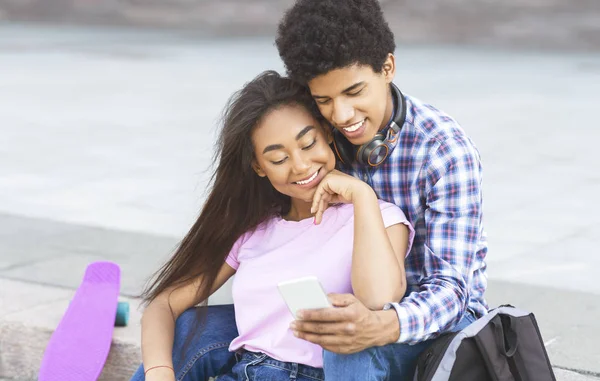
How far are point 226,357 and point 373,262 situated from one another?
2.15ft

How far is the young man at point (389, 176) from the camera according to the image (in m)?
2.53

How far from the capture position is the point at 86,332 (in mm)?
3764

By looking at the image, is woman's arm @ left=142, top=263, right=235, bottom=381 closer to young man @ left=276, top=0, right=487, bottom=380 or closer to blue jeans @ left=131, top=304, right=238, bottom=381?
blue jeans @ left=131, top=304, right=238, bottom=381

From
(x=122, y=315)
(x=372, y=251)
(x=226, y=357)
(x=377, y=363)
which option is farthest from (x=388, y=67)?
(x=122, y=315)

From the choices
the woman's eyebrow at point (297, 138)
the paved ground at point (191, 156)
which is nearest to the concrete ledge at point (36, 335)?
the paved ground at point (191, 156)

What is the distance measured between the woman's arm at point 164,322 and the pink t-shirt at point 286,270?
154mm

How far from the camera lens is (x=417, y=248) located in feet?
9.39

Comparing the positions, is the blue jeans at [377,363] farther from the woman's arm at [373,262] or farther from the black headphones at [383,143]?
the black headphones at [383,143]

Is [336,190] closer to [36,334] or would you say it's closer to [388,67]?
[388,67]

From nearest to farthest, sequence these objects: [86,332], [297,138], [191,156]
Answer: [297,138] < [86,332] < [191,156]

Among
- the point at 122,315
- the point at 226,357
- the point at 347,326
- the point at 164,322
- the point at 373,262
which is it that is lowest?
the point at 122,315

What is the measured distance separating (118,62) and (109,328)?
30.9 ft

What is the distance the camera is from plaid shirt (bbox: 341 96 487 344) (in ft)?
8.55

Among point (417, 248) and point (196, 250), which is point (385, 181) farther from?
point (196, 250)
